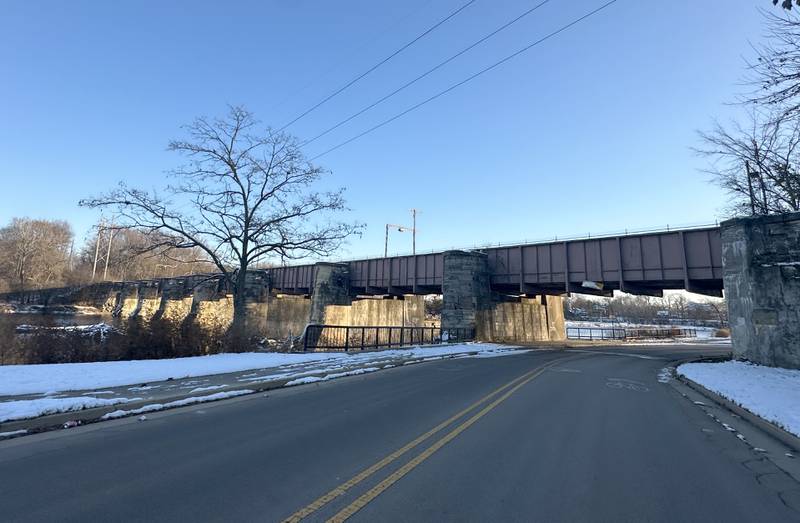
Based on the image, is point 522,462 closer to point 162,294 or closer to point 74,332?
point 74,332

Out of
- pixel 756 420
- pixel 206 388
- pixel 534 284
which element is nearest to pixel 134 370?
pixel 206 388

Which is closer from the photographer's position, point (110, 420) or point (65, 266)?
point (110, 420)

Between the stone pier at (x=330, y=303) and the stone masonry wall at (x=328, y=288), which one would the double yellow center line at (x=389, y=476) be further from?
the stone masonry wall at (x=328, y=288)

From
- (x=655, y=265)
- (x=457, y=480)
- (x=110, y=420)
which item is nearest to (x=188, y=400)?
(x=110, y=420)

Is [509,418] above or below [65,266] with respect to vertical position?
below

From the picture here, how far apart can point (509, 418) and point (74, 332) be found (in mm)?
15187

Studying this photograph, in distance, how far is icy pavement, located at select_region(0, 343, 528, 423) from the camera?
7513 millimetres

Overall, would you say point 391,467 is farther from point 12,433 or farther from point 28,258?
point 28,258

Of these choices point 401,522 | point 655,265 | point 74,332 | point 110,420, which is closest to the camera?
point 401,522

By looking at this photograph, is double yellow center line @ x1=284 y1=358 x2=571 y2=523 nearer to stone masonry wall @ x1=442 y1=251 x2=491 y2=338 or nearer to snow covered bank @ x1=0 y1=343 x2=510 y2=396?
snow covered bank @ x1=0 y1=343 x2=510 y2=396

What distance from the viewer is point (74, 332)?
1480cm

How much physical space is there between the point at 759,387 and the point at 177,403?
45.6 ft

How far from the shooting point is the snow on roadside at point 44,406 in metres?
6.51

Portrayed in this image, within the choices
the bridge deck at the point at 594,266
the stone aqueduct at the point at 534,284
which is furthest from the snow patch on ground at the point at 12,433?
the bridge deck at the point at 594,266
